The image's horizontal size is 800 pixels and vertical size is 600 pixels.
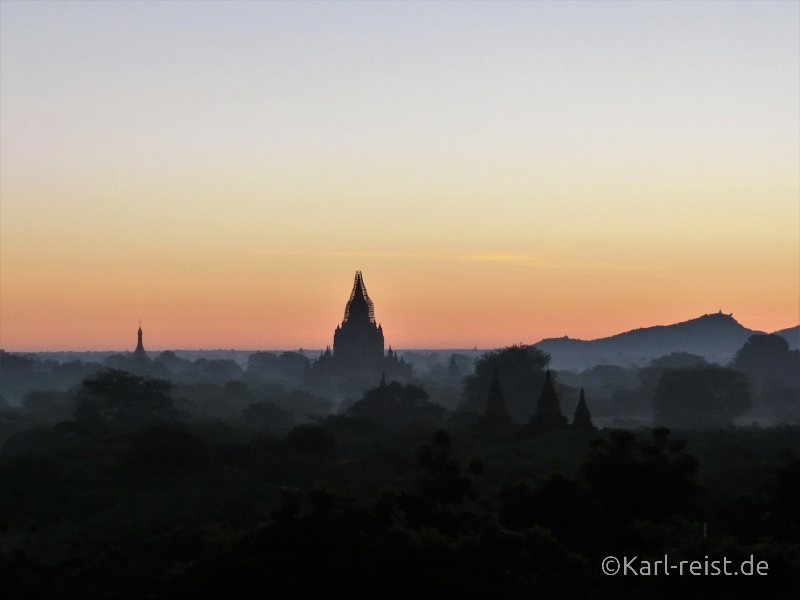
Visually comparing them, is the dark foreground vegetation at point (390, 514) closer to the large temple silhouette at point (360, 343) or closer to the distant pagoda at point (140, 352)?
the large temple silhouette at point (360, 343)

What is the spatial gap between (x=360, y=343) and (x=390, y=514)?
103m

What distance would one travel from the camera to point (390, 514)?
24328 millimetres

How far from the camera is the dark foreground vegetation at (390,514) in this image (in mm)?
22172

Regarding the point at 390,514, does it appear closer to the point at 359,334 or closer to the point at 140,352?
the point at 359,334

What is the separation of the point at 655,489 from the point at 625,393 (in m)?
84.4

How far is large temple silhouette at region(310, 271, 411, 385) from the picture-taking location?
125 m

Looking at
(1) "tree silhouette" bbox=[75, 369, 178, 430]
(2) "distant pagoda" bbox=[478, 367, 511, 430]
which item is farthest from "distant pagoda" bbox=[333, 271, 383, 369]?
(2) "distant pagoda" bbox=[478, 367, 511, 430]

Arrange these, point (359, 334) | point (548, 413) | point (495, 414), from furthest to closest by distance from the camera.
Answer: point (359, 334) → point (495, 414) → point (548, 413)

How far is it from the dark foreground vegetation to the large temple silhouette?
64.6 meters

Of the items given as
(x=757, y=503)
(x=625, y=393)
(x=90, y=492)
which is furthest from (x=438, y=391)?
(x=757, y=503)

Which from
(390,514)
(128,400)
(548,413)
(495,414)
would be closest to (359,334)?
(128,400)

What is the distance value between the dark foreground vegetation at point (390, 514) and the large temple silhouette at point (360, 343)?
212 ft

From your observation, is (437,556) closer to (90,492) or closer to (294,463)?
(90,492)

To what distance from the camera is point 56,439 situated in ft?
197
